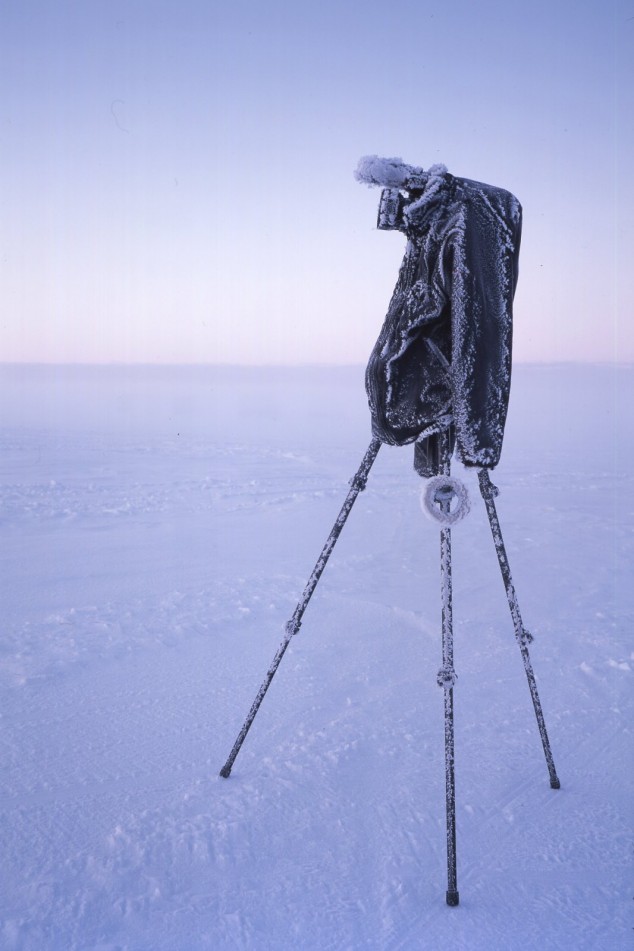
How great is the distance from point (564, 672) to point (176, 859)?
2086 millimetres

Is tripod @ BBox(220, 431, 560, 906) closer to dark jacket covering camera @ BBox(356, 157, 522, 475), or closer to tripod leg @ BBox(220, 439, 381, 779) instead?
tripod leg @ BBox(220, 439, 381, 779)

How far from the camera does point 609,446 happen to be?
38.0 feet

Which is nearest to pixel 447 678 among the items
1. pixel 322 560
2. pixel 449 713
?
pixel 449 713

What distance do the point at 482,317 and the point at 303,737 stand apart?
1.77m

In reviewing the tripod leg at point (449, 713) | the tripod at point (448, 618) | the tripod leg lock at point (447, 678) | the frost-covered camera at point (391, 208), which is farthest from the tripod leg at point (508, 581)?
the frost-covered camera at point (391, 208)

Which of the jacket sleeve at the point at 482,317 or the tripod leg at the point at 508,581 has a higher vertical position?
the jacket sleeve at the point at 482,317

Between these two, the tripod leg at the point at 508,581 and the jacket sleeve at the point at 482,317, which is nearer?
the jacket sleeve at the point at 482,317

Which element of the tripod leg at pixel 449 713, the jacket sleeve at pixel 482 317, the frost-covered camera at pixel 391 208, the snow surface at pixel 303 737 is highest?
the frost-covered camera at pixel 391 208

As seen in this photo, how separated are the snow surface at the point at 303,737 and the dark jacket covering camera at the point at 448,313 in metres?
1.24

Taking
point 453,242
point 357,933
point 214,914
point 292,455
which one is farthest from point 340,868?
point 292,455

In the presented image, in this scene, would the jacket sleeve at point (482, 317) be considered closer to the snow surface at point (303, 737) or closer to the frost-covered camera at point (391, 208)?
the frost-covered camera at point (391, 208)

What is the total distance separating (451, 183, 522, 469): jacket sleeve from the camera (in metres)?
1.93

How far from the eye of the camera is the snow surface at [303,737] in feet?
5.87

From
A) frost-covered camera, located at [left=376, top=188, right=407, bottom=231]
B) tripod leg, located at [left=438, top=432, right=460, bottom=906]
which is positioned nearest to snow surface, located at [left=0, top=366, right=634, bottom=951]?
tripod leg, located at [left=438, top=432, right=460, bottom=906]
